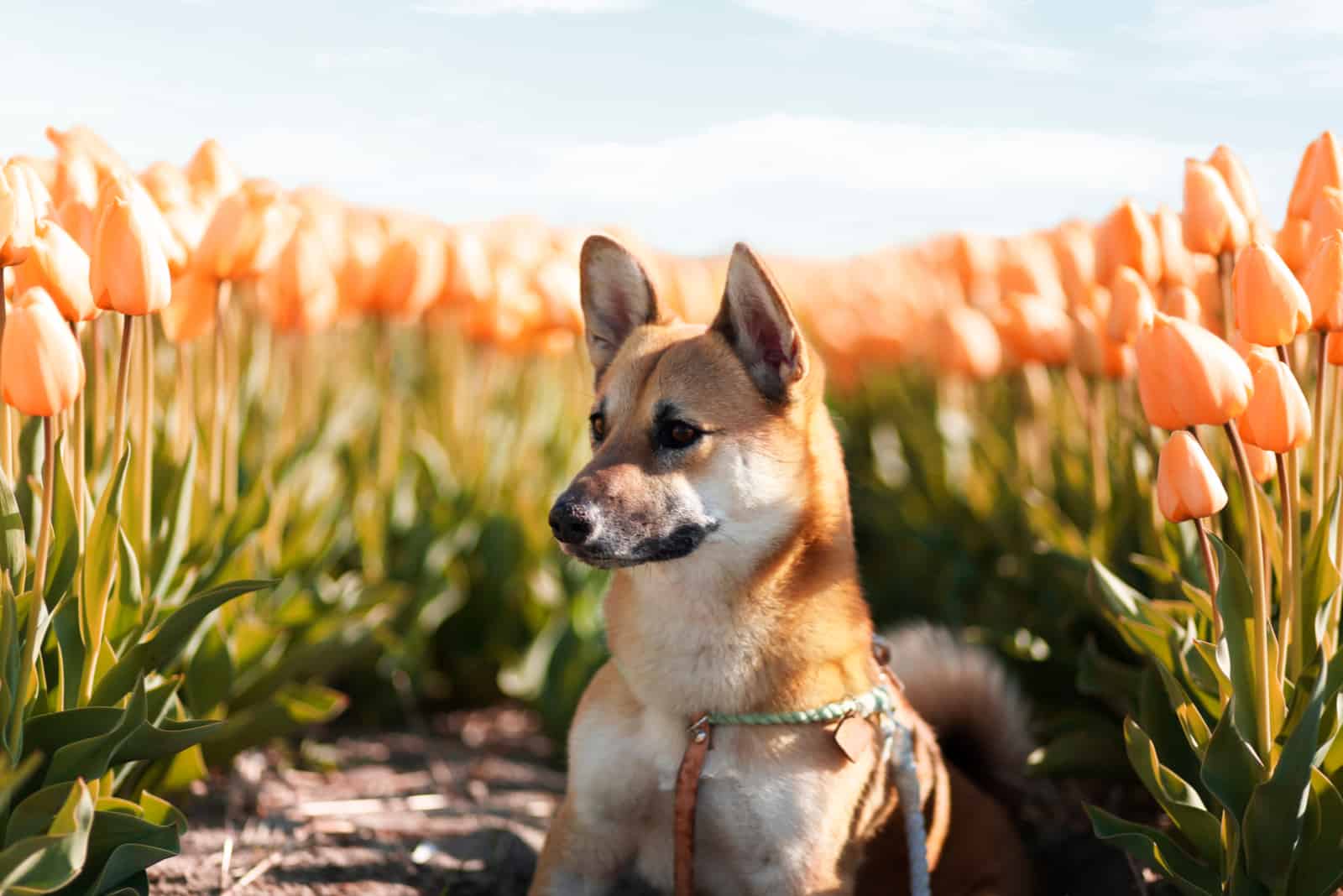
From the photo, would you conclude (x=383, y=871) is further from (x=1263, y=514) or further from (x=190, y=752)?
(x=1263, y=514)

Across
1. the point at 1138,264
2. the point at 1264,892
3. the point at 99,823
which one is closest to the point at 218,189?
the point at 99,823

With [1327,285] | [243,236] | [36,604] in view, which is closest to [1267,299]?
[1327,285]

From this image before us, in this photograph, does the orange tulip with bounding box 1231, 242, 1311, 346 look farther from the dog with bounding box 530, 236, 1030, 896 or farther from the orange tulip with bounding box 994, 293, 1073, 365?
the orange tulip with bounding box 994, 293, 1073, 365

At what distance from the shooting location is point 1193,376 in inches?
103

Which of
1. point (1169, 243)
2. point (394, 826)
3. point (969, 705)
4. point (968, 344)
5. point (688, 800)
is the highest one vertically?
point (1169, 243)

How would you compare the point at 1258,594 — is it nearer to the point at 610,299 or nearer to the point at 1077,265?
the point at 610,299

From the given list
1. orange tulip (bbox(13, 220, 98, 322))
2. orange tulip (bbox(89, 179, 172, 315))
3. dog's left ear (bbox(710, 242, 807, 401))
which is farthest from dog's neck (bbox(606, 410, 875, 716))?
orange tulip (bbox(13, 220, 98, 322))

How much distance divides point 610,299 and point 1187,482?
170 centimetres

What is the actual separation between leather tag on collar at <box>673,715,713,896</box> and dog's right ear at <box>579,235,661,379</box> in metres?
1.14

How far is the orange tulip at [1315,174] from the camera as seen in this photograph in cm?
327

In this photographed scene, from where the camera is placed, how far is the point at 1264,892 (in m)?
2.88

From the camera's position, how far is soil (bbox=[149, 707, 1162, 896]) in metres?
3.84

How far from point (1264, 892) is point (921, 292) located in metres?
6.42

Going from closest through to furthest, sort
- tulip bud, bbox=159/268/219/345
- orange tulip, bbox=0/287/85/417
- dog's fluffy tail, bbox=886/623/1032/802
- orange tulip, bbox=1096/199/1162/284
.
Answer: orange tulip, bbox=0/287/85/417
dog's fluffy tail, bbox=886/623/1032/802
tulip bud, bbox=159/268/219/345
orange tulip, bbox=1096/199/1162/284
